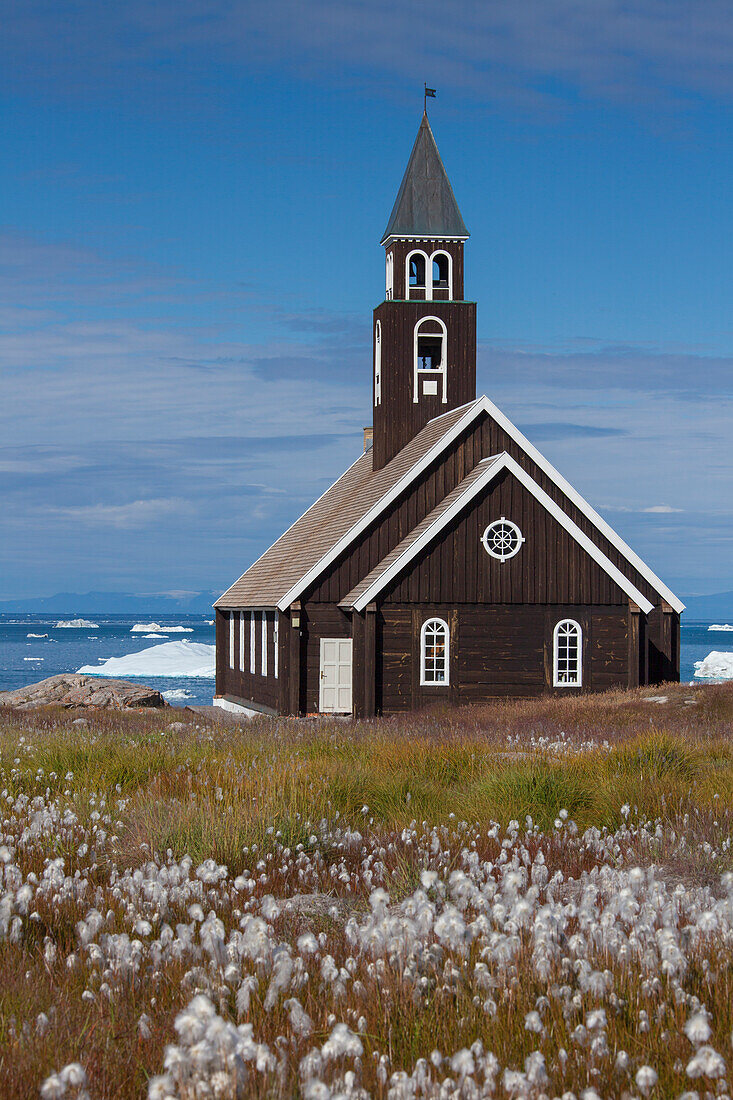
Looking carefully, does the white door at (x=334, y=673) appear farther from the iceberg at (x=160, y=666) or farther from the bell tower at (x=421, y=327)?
the iceberg at (x=160, y=666)

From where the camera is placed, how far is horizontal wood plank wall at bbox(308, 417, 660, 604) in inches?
1247

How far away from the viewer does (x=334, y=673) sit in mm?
31391

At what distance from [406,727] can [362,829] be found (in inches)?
411

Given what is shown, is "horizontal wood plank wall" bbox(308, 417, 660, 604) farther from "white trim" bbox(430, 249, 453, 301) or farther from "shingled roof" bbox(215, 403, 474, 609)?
"white trim" bbox(430, 249, 453, 301)

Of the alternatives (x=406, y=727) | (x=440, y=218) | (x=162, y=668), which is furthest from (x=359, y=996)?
(x=162, y=668)

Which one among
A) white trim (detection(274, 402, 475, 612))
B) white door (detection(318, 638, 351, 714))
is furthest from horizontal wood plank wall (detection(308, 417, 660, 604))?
white door (detection(318, 638, 351, 714))

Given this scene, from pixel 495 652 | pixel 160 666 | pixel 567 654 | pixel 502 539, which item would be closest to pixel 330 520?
pixel 502 539

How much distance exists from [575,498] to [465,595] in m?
4.76

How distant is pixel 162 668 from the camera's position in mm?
123688

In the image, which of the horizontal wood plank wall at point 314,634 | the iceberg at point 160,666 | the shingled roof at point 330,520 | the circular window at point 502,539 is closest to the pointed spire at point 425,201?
the shingled roof at point 330,520

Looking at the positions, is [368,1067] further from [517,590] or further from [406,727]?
[517,590]

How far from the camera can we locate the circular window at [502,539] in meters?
30.9

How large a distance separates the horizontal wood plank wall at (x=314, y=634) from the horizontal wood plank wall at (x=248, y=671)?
0.71 metres

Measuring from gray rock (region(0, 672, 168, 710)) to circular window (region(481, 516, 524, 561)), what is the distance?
41.9 feet
